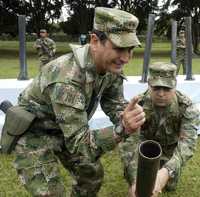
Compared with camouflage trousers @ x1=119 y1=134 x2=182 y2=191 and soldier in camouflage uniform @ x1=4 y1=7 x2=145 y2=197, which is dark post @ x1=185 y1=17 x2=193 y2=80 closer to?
camouflage trousers @ x1=119 y1=134 x2=182 y2=191

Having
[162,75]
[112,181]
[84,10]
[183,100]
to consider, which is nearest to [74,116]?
[162,75]

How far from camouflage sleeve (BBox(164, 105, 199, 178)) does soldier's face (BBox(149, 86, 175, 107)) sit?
0.62 ft

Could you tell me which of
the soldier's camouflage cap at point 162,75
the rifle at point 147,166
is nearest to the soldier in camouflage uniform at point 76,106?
the rifle at point 147,166

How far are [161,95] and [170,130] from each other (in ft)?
1.72

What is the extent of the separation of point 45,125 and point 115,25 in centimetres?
85

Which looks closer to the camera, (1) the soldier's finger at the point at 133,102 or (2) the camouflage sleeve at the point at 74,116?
(1) the soldier's finger at the point at 133,102

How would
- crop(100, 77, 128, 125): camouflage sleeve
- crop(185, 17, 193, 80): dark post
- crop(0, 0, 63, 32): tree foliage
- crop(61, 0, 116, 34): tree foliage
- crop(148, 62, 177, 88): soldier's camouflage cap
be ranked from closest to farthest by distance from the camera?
crop(100, 77, 128, 125): camouflage sleeve, crop(148, 62, 177, 88): soldier's camouflage cap, crop(185, 17, 193, 80): dark post, crop(0, 0, 63, 32): tree foliage, crop(61, 0, 116, 34): tree foliage

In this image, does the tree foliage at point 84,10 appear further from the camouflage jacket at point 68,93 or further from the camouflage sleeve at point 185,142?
the camouflage jacket at point 68,93

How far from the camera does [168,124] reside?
4.38m

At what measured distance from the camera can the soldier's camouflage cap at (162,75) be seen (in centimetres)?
395

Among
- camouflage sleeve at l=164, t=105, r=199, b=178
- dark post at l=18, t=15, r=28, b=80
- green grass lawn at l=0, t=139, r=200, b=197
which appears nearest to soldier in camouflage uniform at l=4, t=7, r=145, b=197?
camouflage sleeve at l=164, t=105, r=199, b=178

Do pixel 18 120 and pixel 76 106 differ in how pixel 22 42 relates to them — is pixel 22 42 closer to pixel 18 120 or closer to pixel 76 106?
pixel 18 120

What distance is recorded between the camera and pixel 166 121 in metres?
4.36

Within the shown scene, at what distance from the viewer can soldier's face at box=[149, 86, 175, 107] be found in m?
4.01
